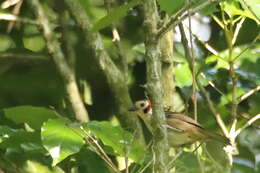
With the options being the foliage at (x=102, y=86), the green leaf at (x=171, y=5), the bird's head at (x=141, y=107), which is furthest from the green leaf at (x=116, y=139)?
the bird's head at (x=141, y=107)

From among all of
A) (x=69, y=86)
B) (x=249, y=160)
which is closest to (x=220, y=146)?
(x=249, y=160)

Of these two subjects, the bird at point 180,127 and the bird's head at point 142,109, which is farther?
the bird's head at point 142,109

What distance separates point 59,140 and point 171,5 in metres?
0.87

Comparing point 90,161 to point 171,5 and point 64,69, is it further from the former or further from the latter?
point 171,5

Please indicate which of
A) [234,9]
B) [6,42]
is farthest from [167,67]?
[6,42]

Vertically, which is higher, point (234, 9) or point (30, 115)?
point (234, 9)

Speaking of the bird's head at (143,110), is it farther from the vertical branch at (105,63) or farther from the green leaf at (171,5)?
the green leaf at (171,5)

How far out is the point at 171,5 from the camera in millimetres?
3141

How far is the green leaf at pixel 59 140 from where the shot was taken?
338 cm

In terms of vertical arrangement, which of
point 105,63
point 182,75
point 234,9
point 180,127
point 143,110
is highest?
point 234,9

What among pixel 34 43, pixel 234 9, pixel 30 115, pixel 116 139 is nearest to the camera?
pixel 116 139

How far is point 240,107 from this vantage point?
525 cm

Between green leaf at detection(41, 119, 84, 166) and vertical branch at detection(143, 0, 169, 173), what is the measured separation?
503 mm

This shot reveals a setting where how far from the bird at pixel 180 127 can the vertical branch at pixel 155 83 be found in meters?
1.39
